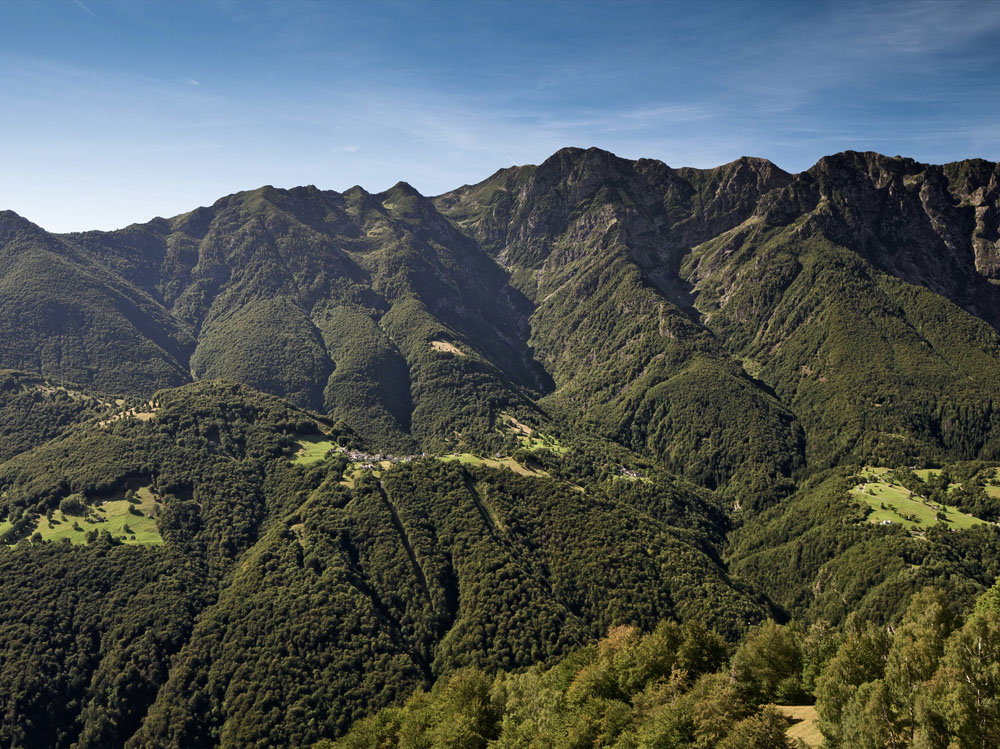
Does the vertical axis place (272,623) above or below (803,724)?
below

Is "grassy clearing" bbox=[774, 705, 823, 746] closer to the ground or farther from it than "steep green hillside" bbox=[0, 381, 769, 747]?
farther from it

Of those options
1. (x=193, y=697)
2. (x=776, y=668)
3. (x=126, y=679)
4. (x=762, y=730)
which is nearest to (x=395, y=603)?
(x=193, y=697)

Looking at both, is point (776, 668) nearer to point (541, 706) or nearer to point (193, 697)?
point (541, 706)

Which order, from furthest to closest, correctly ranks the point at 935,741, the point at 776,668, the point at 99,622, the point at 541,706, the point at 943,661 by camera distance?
the point at 99,622 → the point at 541,706 → the point at 776,668 → the point at 943,661 → the point at 935,741

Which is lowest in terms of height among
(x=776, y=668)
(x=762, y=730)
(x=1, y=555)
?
(x=1, y=555)

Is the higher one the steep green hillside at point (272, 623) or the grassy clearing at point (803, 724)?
the grassy clearing at point (803, 724)

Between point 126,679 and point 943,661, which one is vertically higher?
point 943,661

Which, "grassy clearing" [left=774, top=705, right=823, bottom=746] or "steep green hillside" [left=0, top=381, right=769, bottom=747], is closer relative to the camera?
"grassy clearing" [left=774, top=705, right=823, bottom=746]

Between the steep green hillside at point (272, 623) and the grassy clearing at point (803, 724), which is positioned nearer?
the grassy clearing at point (803, 724)
